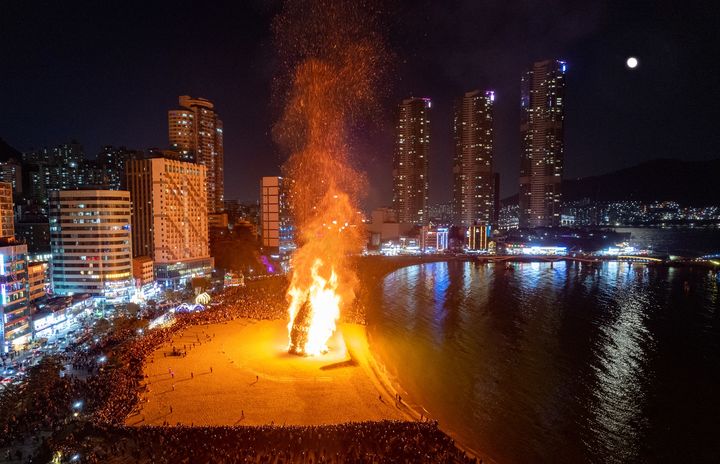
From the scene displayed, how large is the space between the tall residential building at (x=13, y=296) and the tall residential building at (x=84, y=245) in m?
10.9

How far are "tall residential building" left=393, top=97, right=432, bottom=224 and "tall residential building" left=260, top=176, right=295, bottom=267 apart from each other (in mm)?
67694

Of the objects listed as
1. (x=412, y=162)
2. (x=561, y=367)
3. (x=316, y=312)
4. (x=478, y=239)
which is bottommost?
(x=561, y=367)

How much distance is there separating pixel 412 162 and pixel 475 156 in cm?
1934

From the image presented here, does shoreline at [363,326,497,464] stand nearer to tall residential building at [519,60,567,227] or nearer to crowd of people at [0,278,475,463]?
crowd of people at [0,278,475,463]

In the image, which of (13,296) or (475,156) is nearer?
(13,296)

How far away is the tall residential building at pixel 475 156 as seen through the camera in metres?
140

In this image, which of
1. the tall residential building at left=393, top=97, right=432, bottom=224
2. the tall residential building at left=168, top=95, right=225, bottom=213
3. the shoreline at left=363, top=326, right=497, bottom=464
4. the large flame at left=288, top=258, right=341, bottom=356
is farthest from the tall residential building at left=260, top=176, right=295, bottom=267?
the tall residential building at left=393, top=97, right=432, bottom=224

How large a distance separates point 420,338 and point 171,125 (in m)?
75.3

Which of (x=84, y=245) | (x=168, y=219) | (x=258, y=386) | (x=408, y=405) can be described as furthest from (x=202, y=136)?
(x=408, y=405)

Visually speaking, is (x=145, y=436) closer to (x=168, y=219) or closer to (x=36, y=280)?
(x=36, y=280)

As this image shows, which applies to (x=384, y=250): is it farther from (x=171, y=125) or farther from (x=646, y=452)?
(x=646, y=452)

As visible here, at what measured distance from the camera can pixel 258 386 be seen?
19391mm

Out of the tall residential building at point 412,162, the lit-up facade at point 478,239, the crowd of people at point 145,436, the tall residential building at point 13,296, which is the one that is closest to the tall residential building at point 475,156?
the tall residential building at point 412,162

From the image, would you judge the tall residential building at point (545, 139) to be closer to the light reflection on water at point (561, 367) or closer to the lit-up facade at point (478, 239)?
the lit-up facade at point (478, 239)
